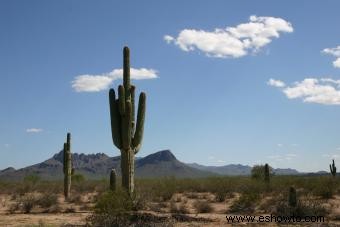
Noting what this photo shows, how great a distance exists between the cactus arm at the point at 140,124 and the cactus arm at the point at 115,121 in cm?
74

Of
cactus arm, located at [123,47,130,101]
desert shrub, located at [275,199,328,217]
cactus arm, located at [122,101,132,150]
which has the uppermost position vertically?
cactus arm, located at [123,47,130,101]

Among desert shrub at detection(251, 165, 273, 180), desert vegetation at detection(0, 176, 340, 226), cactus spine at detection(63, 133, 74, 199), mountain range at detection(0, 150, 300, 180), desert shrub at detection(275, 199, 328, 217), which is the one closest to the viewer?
desert vegetation at detection(0, 176, 340, 226)

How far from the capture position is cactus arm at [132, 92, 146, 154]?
60.8 ft

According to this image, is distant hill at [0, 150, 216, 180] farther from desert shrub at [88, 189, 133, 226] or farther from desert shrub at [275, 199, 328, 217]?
desert shrub at [88, 189, 133, 226]

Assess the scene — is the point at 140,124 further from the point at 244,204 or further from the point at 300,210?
the point at 300,210

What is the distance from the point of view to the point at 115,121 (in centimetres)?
1798

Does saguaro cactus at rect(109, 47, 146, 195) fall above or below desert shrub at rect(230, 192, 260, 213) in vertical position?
above

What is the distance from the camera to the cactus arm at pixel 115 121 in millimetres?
18002

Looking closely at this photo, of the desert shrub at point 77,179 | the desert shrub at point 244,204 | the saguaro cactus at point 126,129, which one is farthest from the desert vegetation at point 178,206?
the desert shrub at point 77,179

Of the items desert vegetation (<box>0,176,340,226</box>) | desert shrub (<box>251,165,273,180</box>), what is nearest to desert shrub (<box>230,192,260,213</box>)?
desert vegetation (<box>0,176,340,226</box>)

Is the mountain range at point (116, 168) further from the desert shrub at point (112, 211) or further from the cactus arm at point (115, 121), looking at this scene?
the desert shrub at point (112, 211)

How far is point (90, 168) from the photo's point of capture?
186125 mm

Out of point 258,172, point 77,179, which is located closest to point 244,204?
point 77,179

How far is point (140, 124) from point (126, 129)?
3.28ft
